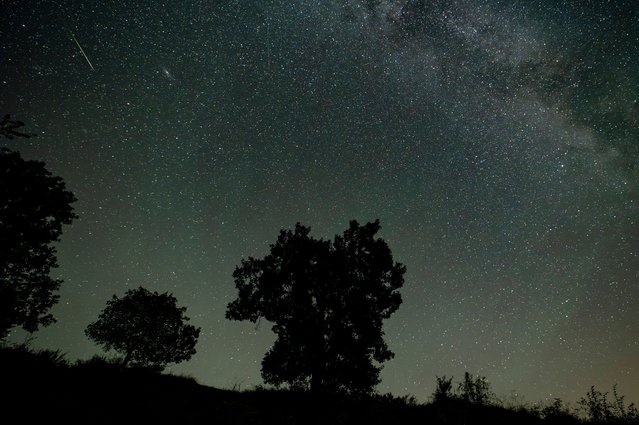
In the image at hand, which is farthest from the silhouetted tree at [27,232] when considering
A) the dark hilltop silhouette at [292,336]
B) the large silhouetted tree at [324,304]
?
the large silhouetted tree at [324,304]

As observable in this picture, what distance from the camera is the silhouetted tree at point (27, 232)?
17438mm

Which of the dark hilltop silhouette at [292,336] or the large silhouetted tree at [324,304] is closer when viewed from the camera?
the dark hilltop silhouette at [292,336]

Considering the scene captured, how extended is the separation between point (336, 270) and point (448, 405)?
28.9 feet

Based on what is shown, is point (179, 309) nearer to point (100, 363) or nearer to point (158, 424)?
point (100, 363)

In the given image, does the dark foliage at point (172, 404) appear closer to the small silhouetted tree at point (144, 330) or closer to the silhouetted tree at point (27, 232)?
the silhouetted tree at point (27, 232)

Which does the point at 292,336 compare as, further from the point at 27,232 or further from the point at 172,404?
the point at 27,232

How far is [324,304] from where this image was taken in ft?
65.5

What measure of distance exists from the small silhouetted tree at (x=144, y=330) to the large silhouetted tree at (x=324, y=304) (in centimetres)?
1767

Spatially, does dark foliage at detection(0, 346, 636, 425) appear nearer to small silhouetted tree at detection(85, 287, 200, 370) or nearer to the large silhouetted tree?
the large silhouetted tree

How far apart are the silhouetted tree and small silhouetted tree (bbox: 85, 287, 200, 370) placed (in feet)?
49.6

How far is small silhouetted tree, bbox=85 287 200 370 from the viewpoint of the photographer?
111 ft

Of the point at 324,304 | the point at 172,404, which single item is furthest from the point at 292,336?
the point at 172,404

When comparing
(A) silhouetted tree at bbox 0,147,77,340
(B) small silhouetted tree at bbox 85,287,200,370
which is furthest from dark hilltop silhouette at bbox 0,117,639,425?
(B) small silhouetted tree at bbox 85,287,200,370

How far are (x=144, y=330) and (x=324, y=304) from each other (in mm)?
23885
